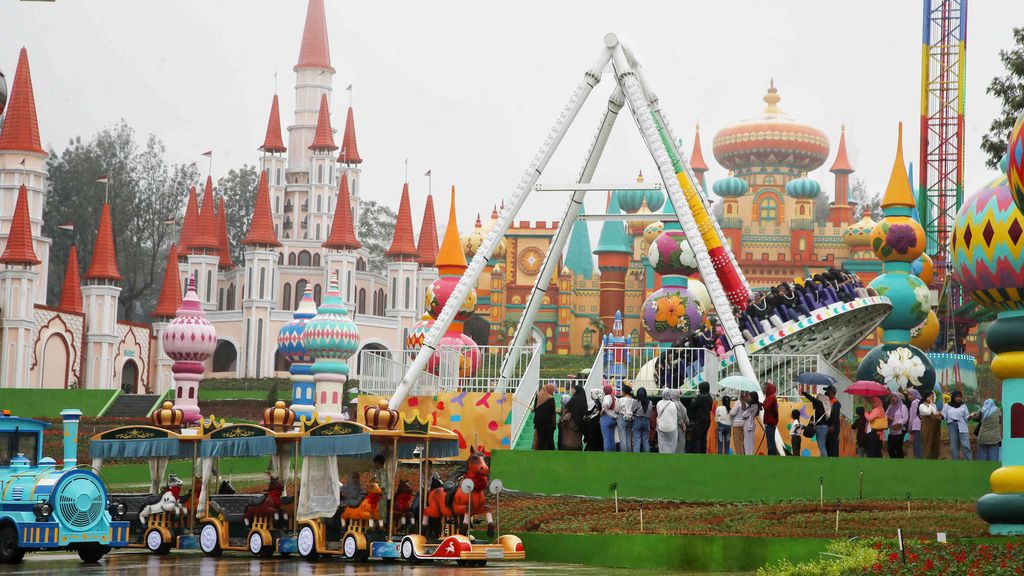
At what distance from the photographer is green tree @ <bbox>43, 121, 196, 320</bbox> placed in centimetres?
7900

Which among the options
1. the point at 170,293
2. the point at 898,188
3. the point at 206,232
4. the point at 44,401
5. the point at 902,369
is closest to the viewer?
the point at 902,369

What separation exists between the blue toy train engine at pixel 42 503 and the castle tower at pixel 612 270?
170ft

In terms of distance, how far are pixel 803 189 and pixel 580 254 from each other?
11.4 metres

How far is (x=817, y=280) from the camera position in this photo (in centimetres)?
2570

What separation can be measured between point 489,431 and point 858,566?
35.3ft

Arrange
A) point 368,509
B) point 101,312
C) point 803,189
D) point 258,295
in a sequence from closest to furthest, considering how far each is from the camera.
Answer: point 368,509 < point 101,312 < point 258,295 < point 803,189

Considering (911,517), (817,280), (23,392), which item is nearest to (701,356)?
(817,280)

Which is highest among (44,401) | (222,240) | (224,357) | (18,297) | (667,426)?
(222,240)

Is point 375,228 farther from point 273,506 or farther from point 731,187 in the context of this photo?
point 273,506

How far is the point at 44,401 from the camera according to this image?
4534cm

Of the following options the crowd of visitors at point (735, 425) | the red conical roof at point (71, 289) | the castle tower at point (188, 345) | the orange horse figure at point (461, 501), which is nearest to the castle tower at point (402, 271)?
the red conical roof at point (71, 289)

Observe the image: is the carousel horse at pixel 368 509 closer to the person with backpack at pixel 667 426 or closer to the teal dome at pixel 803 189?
the person with backpack at pixel 667 426

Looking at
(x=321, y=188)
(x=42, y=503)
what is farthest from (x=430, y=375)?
(x=321, y=188)

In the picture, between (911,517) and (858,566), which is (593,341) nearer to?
(911,517)
